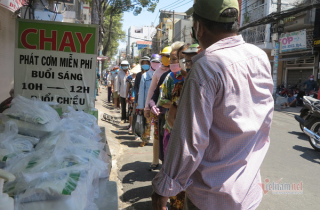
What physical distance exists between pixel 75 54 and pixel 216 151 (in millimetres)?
1655

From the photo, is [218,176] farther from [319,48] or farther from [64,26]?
[319,48]

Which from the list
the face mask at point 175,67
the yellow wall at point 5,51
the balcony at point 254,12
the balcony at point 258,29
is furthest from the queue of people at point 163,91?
the balcony at point 254,12

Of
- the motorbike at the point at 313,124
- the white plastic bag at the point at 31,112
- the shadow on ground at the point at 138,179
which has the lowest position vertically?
the shadow on ground at the point at 138,179

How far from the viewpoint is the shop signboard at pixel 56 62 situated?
2.26m

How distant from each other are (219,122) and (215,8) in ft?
1.78

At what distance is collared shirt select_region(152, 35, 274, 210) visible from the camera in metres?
1.16

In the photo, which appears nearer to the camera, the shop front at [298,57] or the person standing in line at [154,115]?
the person standing in line at [154,115]

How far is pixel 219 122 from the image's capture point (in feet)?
3.96

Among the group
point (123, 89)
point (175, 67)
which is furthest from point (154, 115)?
point (123, 89)

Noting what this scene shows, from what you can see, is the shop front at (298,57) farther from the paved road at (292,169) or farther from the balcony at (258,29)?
the paved road at (292,169)

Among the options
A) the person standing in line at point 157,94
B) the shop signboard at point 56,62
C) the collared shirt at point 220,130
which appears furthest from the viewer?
the person standing in line at point 157,94

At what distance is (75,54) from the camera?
7.72 ft

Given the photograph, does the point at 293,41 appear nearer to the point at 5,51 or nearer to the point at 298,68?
the point at 298,68

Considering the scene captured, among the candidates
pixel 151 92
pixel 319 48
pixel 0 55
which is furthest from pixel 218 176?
pixel 319 48
